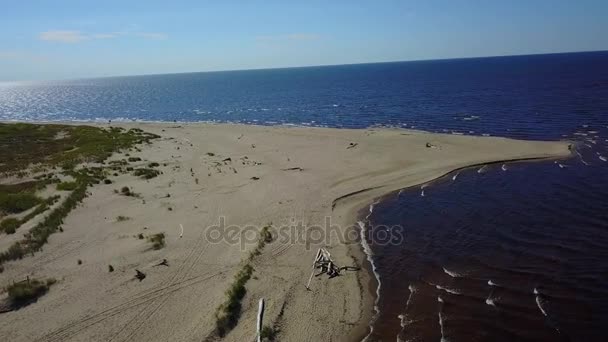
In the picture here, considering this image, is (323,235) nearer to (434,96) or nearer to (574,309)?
(574,309)

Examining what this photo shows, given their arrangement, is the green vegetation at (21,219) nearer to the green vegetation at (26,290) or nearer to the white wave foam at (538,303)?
the green vegetation at (26,290)

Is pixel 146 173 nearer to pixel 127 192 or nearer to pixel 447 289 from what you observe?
pixel 127 192

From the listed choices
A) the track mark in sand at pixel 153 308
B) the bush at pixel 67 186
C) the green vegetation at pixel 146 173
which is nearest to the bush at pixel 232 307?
the track mark in sand at pixel 153 308

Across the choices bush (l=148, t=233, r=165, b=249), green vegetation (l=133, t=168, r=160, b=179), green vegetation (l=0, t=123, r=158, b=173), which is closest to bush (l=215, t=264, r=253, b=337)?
bush (l=148, t=233, r=165, b=249)

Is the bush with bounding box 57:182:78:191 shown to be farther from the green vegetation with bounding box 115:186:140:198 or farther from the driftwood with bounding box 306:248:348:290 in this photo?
the driftwood with bounding box 306:248:348:290

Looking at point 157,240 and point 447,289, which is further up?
point 157,240

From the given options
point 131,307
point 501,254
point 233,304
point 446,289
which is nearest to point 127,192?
point 131,307

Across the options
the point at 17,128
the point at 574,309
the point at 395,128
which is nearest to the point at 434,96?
the point at 395,128
